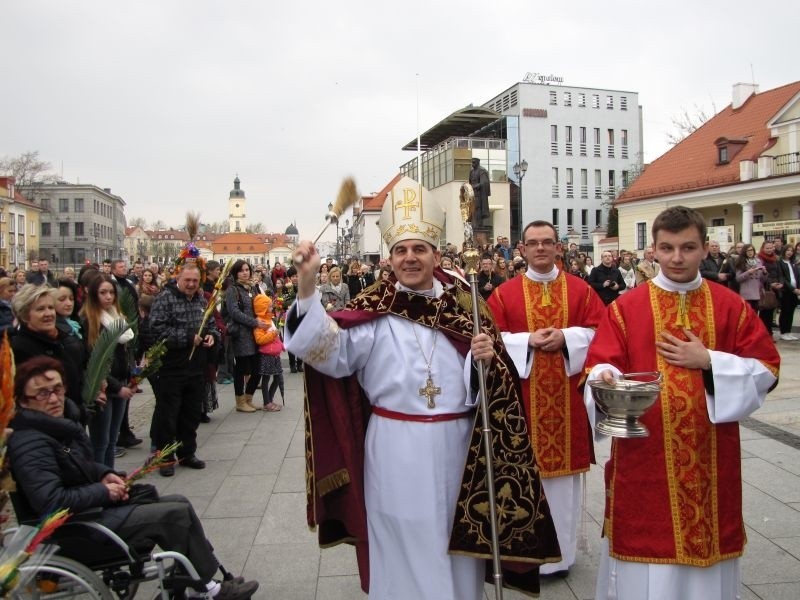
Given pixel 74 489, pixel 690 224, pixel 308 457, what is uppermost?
pixel 690 224

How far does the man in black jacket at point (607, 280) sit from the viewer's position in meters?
12.6

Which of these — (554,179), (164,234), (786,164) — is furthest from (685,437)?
(164,234)

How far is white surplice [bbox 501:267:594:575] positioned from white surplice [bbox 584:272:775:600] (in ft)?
3.43

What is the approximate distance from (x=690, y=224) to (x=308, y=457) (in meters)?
1.92

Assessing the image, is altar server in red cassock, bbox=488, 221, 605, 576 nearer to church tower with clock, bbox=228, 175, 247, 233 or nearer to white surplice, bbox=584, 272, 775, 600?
white surplice, bbox=584, 272, 775, 600

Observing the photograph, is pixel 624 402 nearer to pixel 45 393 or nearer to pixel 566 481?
pixel 566 481

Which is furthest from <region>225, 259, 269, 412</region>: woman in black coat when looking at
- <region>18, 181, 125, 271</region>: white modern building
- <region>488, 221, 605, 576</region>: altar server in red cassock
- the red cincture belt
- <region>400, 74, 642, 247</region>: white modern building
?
<region>18, 181, 125, 271</region>: white modern building

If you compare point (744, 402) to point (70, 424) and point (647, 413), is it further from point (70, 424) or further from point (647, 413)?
point (70, 424)

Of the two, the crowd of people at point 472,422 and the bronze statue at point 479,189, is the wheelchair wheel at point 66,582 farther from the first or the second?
the bronze statue at point 479,189

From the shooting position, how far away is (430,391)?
9.61 feet

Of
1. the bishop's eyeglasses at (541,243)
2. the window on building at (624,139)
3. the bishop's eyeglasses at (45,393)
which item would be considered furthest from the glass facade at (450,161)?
the bishop's eyeglasses at (45,393)

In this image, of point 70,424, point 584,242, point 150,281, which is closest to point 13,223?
point 584,242

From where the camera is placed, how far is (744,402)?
8.87 ft

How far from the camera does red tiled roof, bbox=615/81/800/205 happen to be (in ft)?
98.2
